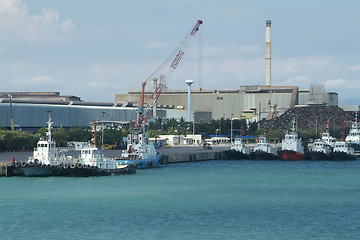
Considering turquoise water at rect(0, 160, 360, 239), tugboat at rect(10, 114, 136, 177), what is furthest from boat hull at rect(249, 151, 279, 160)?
tugboat at rect(10, 114, 136, 177)

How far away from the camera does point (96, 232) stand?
76.1 meters

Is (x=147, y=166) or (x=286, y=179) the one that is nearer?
(x=286, y=179)

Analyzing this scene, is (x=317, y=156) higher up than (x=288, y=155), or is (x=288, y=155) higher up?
(x=288, y=155)

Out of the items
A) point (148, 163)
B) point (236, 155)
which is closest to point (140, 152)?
point (148, 163)

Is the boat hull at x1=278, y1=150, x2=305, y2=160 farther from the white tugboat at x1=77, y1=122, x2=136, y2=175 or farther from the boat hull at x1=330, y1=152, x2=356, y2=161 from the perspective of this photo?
the white tugboat at x1=77, y1=122, x2=136, y2=175

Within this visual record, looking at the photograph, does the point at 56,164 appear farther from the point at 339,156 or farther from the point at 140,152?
the point at 339,156

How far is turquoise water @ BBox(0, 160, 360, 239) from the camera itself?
7675cm

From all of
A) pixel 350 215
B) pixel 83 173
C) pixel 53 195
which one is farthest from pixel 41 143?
pixel 350 215

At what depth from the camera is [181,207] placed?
3686 inches

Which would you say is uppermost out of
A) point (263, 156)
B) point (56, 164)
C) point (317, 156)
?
point (317, 156)

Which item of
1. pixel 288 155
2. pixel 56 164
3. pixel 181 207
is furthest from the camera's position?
pixel 288 155

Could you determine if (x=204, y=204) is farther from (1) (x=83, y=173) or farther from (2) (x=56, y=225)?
(1) (x=83, y=173)

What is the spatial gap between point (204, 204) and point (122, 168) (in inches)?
1509

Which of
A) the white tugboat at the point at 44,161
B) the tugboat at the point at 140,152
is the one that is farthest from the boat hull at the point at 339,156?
the white tugboat at the point at 44,161
